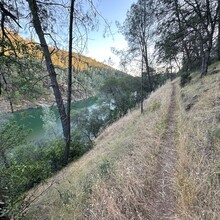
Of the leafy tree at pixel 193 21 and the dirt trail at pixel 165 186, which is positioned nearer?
the dirt trail at pixel 165 186

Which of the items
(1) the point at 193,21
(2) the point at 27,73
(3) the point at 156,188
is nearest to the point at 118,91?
(1) the point at 193,21

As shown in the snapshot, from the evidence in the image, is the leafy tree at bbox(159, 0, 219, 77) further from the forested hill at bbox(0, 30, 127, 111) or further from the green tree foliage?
the green tree foliage

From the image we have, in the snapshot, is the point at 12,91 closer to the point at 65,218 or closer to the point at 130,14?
the point at 65,218

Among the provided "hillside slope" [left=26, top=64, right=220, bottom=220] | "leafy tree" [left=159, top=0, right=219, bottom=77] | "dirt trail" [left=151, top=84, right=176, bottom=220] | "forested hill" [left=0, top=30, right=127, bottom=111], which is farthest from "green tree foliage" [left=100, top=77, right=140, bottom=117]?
"hillside slope" [left=26, top=64, right=220, bottom=220]

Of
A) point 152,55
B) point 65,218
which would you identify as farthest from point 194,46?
point 65,218

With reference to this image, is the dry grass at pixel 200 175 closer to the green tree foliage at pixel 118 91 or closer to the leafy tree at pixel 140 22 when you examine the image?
the leafy tree at pixel 140 22

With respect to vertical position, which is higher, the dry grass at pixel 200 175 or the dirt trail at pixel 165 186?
the dry grass at pixel 200 175

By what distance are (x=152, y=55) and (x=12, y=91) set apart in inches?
487

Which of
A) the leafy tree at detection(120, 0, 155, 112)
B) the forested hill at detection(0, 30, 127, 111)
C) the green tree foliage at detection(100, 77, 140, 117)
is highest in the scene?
the leafy tree at detection(120, 0, 155, 112)

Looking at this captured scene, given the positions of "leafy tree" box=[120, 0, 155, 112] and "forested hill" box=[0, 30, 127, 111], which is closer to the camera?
"forested hill" box=[0, 30, 127, 111]

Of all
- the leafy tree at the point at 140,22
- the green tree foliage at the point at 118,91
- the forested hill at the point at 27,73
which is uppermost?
the leafy tree at the point at 140,22

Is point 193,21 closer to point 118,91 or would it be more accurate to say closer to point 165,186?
point 165,186

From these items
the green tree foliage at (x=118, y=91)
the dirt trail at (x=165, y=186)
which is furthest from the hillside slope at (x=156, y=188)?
the green tree foliage at (x=118, y=91)

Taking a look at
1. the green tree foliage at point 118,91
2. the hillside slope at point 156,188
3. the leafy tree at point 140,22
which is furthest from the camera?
the green tree foliage at point 118,91
